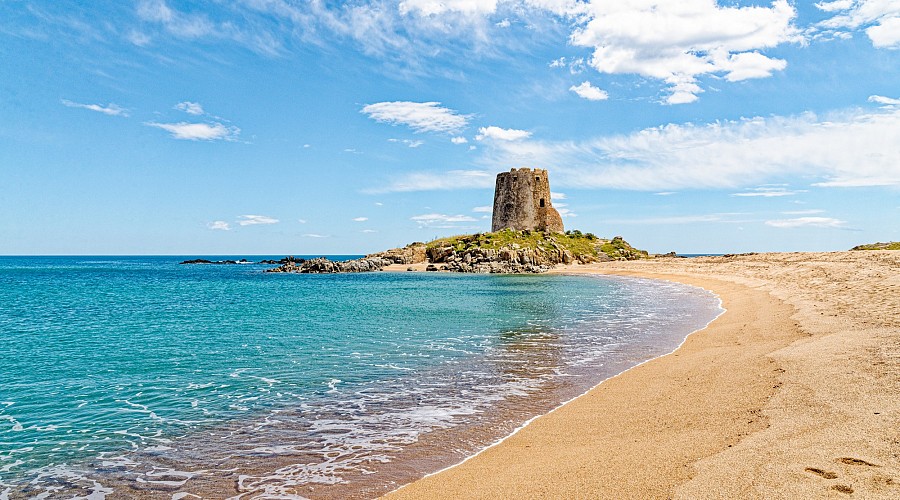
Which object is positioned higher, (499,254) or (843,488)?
(499,254)

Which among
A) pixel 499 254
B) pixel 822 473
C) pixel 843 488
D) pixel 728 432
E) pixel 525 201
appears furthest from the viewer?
pixel 525 201

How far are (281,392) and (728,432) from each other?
10288 millimetres

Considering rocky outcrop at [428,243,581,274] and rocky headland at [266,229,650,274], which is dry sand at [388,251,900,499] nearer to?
rocky outcrop at [428,243,581,274]

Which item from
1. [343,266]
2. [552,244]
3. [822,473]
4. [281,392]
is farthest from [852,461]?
[343,266]

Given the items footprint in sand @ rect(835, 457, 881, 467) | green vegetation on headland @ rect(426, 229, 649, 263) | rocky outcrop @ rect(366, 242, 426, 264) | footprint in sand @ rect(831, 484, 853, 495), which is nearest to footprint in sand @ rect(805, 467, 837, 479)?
footprint in sand @ rect(831, 484, 853, 495)

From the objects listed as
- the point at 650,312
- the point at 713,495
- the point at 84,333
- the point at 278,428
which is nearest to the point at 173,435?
the point at 278,428

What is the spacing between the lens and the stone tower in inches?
4144

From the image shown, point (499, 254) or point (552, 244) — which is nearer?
point (499, 254)

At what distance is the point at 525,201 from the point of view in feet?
346

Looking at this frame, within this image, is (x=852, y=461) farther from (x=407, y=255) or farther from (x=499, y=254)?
(x=407, y=255)

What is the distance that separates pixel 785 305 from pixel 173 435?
2583 centimetres

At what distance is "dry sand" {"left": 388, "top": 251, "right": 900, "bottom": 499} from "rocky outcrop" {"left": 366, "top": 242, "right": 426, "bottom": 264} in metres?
89.7

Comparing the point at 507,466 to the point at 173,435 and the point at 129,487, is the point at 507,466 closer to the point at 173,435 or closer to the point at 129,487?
the point at 129,487

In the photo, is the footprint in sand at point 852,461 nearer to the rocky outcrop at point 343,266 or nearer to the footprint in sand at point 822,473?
the footprint in sand at point 822,473
